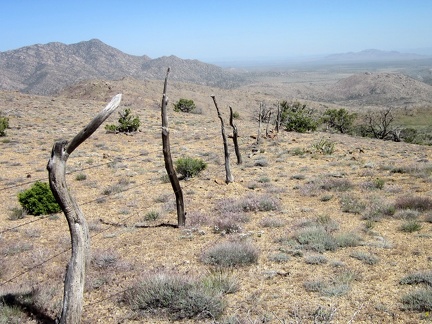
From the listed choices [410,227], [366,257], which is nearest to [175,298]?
[366,257]

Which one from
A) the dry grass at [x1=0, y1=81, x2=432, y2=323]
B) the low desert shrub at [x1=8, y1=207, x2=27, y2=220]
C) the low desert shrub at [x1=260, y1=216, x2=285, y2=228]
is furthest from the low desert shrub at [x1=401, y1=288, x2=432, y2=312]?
the low desert shrub at [x1=8, y1=207, x2=27, y2=220]

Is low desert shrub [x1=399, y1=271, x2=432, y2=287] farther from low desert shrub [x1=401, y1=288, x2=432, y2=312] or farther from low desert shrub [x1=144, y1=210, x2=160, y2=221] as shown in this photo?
low desert shrub [x1=144, y1=210, x2=160, y2=221]

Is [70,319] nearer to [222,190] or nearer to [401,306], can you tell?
[401,306]

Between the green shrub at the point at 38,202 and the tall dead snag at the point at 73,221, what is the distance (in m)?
7.81

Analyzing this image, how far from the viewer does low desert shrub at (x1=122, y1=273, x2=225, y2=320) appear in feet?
18.4

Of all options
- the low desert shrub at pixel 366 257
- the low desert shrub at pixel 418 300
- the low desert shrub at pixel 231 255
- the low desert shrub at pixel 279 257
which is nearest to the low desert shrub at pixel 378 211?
the low desert shrub at pixel 366 257

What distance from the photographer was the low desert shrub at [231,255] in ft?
24.7

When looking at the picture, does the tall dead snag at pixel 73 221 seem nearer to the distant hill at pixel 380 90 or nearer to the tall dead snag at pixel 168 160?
the tall dead snag at pixel 168 160

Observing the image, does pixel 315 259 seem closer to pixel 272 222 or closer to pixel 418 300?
pixel 418 300

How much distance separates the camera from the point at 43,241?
9547 millimetres

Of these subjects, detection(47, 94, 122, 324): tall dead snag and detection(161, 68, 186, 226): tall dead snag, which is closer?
detection(47, 94, 122, 324): tall dead snag

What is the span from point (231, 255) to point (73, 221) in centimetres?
371

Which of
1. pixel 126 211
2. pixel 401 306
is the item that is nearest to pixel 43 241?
pixel 126 211

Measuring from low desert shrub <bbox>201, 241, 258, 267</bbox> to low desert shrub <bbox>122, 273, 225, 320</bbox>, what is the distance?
4.27 ft
